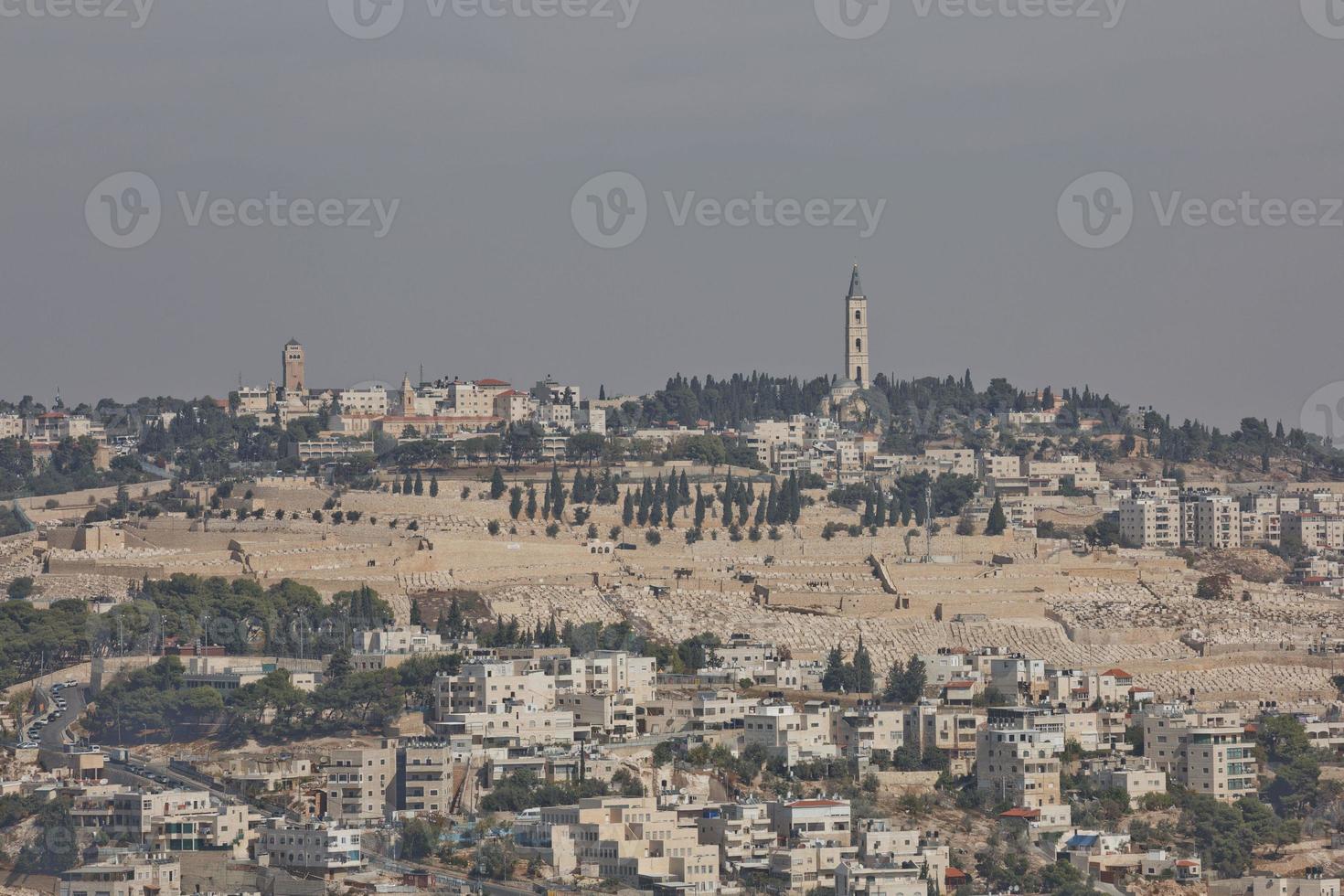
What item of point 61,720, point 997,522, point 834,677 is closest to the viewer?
point 61,720

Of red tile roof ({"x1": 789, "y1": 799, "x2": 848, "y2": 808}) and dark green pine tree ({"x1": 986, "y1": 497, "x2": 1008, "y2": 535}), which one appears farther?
dark green pine tree ({"x1": 986, "y1": 497, "x2": 1008, "y2": 535})

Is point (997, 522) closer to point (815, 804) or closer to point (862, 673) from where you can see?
point (862, 673)

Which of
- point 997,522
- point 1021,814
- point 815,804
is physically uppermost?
point 997,522

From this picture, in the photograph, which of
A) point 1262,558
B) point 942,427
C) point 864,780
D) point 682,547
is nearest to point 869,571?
point 682,547

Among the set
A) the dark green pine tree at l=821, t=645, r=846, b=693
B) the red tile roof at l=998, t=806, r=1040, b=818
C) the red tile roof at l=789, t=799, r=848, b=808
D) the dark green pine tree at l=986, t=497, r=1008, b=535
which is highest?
the dark green pine tree at l=986, t=497, r=1008, b=535

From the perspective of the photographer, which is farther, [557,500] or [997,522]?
[997,522]

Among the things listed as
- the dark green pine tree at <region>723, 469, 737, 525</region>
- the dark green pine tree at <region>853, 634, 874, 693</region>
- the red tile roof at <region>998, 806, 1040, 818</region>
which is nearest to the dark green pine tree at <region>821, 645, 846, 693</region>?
the dark green pine tree at <region>853, 634, 874, 693</region>

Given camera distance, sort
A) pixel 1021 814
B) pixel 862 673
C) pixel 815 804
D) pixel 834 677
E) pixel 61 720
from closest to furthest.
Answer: pixel 815 804, pixel 1021 814, pixel 61 720, pixel 834 677, pixel 862 673

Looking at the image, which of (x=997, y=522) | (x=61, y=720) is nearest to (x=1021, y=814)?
(x=61, y=720)

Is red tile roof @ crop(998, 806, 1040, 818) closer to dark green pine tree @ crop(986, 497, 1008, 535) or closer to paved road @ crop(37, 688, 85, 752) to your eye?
paved road @ crop(37, 688, 85, 752)

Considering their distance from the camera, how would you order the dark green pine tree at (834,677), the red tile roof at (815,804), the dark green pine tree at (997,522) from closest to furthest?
1. the red tile roof at (815,804)
2. the dark green pine tree at (834,677)
3. the dark green pine tree at (997,522)

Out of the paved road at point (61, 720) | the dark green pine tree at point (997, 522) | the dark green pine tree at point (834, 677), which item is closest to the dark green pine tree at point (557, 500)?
the dark green pine tree at point (997, 522)

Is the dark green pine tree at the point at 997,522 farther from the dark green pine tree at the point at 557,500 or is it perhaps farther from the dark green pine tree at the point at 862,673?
the dark green pine tree at the point at 862,673
